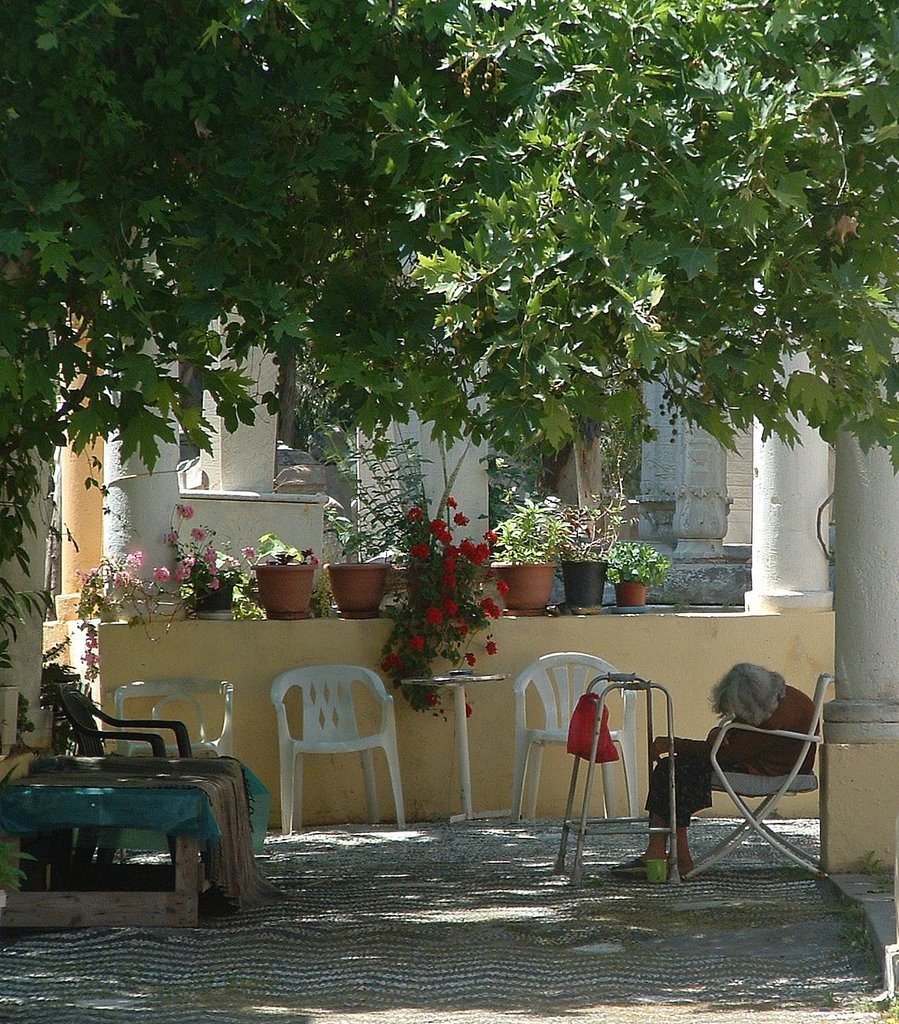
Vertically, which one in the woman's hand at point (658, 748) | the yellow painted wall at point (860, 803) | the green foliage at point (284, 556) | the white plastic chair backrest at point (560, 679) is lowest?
the yellow painted wall at point (860, 803)

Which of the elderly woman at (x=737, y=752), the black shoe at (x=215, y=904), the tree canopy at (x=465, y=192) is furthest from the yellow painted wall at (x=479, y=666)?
the tree canopy at (x=465, y=192)

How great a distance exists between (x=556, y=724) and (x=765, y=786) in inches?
87.9

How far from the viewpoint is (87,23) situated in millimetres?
A: 3898

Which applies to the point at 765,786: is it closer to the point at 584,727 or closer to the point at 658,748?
the point at 658,748

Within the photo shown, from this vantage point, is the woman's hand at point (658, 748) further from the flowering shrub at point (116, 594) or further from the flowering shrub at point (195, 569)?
the flowering shrub at point (116, 594)

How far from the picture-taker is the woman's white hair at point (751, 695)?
6.15 meters

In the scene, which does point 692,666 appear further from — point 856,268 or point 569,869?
point 856,268

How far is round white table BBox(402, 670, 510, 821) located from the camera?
805 cm

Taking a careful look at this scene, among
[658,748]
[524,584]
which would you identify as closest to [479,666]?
[524,584]

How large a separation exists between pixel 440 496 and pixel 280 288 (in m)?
5.28

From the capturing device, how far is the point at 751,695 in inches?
242

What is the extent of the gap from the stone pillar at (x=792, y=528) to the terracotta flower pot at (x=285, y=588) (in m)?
2.60

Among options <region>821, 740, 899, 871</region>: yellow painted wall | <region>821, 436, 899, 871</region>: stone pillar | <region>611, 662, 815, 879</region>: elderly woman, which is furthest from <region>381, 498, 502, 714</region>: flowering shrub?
<region>821, 740, 899, 871</region>: yellow painted wall

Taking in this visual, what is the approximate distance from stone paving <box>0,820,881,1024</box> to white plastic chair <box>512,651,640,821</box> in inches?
54.6
